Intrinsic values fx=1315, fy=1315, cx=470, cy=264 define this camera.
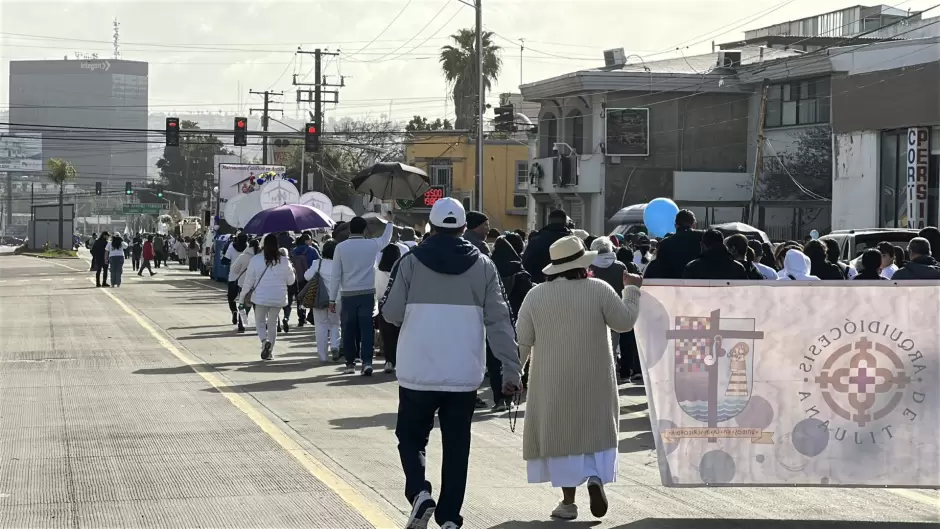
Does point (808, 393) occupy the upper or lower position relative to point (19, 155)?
lower

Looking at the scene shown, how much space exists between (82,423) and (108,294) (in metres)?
25.9

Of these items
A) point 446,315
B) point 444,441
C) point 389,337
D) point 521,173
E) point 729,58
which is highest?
point 729,58

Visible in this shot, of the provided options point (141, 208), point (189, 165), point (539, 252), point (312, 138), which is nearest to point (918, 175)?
point (539, 252)

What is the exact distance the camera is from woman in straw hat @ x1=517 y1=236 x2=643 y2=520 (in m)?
7.46

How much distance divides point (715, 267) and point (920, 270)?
201cm

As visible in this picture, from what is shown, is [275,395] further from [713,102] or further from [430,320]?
A: [713,102]

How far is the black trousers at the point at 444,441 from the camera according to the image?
718 cm

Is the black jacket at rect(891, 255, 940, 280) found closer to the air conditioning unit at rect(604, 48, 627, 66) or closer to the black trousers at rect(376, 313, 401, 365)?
the black trousers at rect(376, 313, 401, 365)

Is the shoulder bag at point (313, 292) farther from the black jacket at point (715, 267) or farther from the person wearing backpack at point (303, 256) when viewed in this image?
the black jacket at point (715, 267)

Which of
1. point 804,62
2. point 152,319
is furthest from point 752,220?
point 152,319

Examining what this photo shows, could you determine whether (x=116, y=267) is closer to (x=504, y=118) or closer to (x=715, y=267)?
(x=504, y=118)

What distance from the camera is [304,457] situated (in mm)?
9867

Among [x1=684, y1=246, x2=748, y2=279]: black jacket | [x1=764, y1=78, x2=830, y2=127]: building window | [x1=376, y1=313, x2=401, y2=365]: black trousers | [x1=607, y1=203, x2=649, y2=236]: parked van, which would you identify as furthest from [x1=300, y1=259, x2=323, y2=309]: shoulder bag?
[x1=764, y1=78, x2=830, y2=127]: building window

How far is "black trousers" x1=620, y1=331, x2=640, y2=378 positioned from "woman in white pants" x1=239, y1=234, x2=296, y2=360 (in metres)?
4.79
